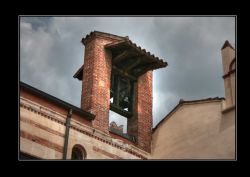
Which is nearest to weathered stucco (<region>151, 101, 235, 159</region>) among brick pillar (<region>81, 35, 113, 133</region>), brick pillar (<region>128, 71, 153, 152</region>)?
brick pillar (<region>128, 71, 153, 152</region>)

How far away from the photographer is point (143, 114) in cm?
1767

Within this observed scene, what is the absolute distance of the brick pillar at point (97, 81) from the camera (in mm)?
16188

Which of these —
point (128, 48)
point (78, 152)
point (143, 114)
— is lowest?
point (78, 152)

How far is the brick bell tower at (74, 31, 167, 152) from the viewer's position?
1662 centimetres

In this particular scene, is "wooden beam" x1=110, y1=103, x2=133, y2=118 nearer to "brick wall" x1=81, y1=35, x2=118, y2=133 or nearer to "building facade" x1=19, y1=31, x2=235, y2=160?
"building facade" x1=19, y1=31, x2=235, y2=160

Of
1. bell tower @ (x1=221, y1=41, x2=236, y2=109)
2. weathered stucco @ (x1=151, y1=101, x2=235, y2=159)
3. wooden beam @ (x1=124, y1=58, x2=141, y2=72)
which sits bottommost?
weathered stucco @ (x1=151, y1=101, x2=235, y2=159)

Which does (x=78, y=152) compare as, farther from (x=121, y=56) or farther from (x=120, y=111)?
(x=121, y=56)

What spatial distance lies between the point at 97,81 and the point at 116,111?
1.22 meters

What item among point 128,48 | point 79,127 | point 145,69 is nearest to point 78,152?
point 79,127

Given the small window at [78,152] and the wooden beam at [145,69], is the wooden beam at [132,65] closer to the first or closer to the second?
the wooden beam at [145,69]

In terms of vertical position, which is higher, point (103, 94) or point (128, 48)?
point (128, 48)

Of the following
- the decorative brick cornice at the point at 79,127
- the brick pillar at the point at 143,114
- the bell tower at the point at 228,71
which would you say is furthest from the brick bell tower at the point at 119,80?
the bell tower at the point at 228,71

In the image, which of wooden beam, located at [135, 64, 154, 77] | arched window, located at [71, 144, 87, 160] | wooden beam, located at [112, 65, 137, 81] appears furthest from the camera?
wooden beam, located at [135, 64, 154, 77]

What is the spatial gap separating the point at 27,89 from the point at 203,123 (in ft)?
16.2
